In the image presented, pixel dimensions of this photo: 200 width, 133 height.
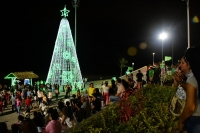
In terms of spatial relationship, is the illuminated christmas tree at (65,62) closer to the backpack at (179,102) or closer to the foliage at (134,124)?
the foliage at (134,124)

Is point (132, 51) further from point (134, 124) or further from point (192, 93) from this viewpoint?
point (192, 93)

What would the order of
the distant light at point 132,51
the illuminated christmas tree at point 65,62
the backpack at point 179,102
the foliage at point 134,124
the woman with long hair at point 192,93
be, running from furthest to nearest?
the distant light at point 132,51
the illuminated christmas tree at point 65,62
the foliage at point 134,124
the backpack at point 179,102
the woman with long hair at point 192,93

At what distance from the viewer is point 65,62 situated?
2858 centimetres

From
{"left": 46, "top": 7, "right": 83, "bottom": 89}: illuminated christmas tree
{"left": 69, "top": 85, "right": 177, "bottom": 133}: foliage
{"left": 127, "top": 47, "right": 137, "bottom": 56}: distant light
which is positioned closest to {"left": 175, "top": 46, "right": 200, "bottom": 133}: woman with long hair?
{"left": 69, "top": 85, "right": 177, "bottom": 133}: foliage

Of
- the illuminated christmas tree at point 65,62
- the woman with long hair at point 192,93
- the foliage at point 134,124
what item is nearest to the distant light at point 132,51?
the illuminated christmas tree at point 65,62

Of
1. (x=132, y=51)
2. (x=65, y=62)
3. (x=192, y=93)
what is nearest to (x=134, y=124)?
(x=192, y=93)

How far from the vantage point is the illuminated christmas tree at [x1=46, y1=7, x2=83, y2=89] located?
28375 mm

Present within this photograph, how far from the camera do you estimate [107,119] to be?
17.7ft

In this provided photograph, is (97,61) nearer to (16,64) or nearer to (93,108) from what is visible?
(16,64)

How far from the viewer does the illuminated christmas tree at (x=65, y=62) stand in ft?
93.1

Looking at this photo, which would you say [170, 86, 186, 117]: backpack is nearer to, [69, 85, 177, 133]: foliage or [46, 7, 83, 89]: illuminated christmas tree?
[69, 85, 177, 133]: foliage

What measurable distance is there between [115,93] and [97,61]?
82.0 metres

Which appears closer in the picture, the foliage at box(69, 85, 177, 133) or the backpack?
the backpack

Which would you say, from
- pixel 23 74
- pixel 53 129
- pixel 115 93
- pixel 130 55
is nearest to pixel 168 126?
pixel 53 129
